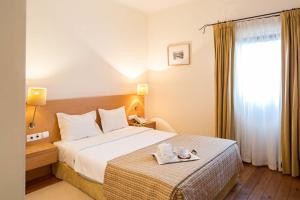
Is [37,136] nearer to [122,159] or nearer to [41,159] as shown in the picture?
[41,159]

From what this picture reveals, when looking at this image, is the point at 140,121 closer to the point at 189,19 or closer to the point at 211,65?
the point at 211,65

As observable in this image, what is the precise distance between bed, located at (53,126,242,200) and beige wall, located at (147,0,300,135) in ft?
3.74

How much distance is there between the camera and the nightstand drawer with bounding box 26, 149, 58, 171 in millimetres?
2609

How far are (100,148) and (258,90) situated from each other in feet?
8.51

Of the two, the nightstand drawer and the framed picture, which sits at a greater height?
the framed picture

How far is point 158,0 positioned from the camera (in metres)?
4.12

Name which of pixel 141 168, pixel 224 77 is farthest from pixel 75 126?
pixel 224 77

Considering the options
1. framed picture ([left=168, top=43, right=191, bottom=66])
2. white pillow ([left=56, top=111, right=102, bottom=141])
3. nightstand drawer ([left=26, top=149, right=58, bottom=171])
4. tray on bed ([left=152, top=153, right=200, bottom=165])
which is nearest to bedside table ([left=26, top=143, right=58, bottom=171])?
nightstand drawer ([left=26, top=149, right=58, bottom=171])

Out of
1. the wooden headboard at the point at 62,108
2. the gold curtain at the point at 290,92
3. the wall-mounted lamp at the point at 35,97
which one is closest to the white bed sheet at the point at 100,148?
the wooden headboard at the point at 62,108

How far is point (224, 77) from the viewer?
3.74m

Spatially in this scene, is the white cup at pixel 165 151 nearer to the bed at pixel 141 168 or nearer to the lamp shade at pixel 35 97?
the bed at pixel 141 168

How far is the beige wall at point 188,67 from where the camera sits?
391cm

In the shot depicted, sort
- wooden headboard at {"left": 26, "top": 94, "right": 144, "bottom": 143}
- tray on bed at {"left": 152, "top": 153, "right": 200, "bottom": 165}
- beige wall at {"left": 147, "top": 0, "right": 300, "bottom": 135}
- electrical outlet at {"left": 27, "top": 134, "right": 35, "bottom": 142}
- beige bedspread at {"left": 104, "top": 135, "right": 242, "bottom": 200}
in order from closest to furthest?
1. beige bedspread at {"left": 104, "top": 135, "right": 242, "bottom": 200}
2. tray on bed at {"left": 152, "top": 153, "right": 200, "bottom": 165}
3. electrical outlet at {"left": 27, "top": 134, "right": 35, "bottom": 142}
4. wooden headboard at {"left": 26, "top": 94, "right": 144, "bottom": 143}
5. beige wall at {"left": 147, "top": 0, "right": 300, "bottom": 135}

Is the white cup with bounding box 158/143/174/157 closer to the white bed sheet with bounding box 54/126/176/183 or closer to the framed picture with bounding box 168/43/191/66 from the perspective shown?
the white bed sheet with bounding box 54/126/176/183
